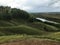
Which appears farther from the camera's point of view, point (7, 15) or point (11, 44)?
point (7, 15)

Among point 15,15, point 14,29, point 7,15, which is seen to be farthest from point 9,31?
point 15,15

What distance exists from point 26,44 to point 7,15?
11881 cm

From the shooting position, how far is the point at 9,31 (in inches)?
3836

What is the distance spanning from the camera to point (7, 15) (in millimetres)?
152250

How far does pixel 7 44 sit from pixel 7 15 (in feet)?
385

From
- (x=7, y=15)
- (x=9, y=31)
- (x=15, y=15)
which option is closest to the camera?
(x=9, y=31)

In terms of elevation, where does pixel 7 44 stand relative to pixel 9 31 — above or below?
above

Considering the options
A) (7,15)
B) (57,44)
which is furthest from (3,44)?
(7,15)

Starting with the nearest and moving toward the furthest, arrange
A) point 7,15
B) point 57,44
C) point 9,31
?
point 57,44 < point 9,31 < point 7,15

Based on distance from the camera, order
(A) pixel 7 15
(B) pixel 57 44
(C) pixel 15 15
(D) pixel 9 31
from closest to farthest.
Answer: (B) pixel 57 44 < (D) pixel 9 31 < (A) pixel 7 15 < (C) pixel 15 15

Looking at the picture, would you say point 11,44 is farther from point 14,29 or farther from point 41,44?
point 14,29

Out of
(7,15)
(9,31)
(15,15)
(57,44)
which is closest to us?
(57,44)

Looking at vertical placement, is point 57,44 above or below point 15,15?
above

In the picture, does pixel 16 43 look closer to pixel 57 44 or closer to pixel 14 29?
pixel 57 44
